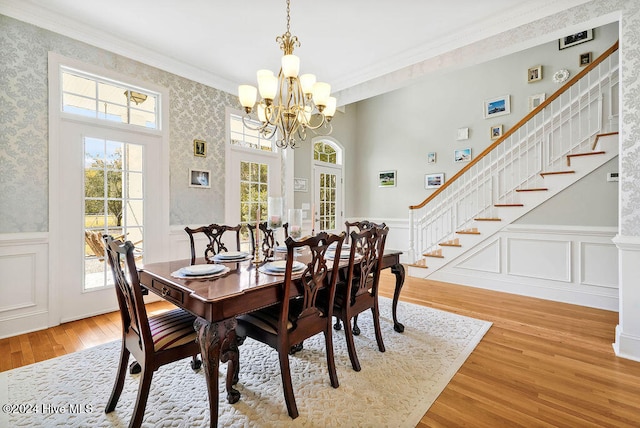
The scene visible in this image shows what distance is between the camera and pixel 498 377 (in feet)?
6.35

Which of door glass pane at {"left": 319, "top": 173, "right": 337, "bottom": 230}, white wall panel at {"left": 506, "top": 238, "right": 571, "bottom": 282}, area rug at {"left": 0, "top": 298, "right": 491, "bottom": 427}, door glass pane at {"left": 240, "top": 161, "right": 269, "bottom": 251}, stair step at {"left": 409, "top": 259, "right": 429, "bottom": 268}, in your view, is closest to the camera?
area rug at {"left": 0, "top": 298, "right": 491, "bottom": 427}

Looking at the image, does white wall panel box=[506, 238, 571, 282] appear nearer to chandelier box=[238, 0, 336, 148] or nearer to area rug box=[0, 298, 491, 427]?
area rug box=[0, 298, 491, 427]

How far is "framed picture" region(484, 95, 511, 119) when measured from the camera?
4.65m

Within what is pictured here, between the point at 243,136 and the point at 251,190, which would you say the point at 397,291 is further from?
the point at 243,136

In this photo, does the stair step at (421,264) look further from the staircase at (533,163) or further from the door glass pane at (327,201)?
the door glass pane at (327,201)

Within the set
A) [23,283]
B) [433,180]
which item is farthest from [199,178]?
[433,180]

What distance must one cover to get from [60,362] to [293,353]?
1.70 m

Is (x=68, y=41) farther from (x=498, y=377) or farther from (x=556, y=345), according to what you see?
(x=556, y=345)

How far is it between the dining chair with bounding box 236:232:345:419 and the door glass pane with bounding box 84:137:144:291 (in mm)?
2239

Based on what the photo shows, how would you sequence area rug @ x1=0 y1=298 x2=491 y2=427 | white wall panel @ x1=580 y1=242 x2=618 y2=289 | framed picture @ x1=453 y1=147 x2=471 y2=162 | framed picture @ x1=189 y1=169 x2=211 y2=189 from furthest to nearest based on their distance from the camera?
1. framed picture @ x1=453 y1=147 x2=471 y2=162
2. framed picture @ x1=189 y1=169 x2=211 y2=189
3. white wall panel @ x1=580 y1=242 x2=618 y2=289
4. area rug @ x1=0 y1=298 x2=491 y2=427

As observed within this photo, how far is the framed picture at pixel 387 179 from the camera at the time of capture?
19.7 ft

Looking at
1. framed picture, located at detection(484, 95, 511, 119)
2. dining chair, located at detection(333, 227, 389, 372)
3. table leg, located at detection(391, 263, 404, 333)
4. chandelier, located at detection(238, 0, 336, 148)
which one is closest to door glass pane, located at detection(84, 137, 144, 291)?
chandelier, located at detection(238, 0, 336, 148)

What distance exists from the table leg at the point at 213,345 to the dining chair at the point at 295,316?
0.88 ft

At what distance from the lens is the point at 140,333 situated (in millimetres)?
1428
